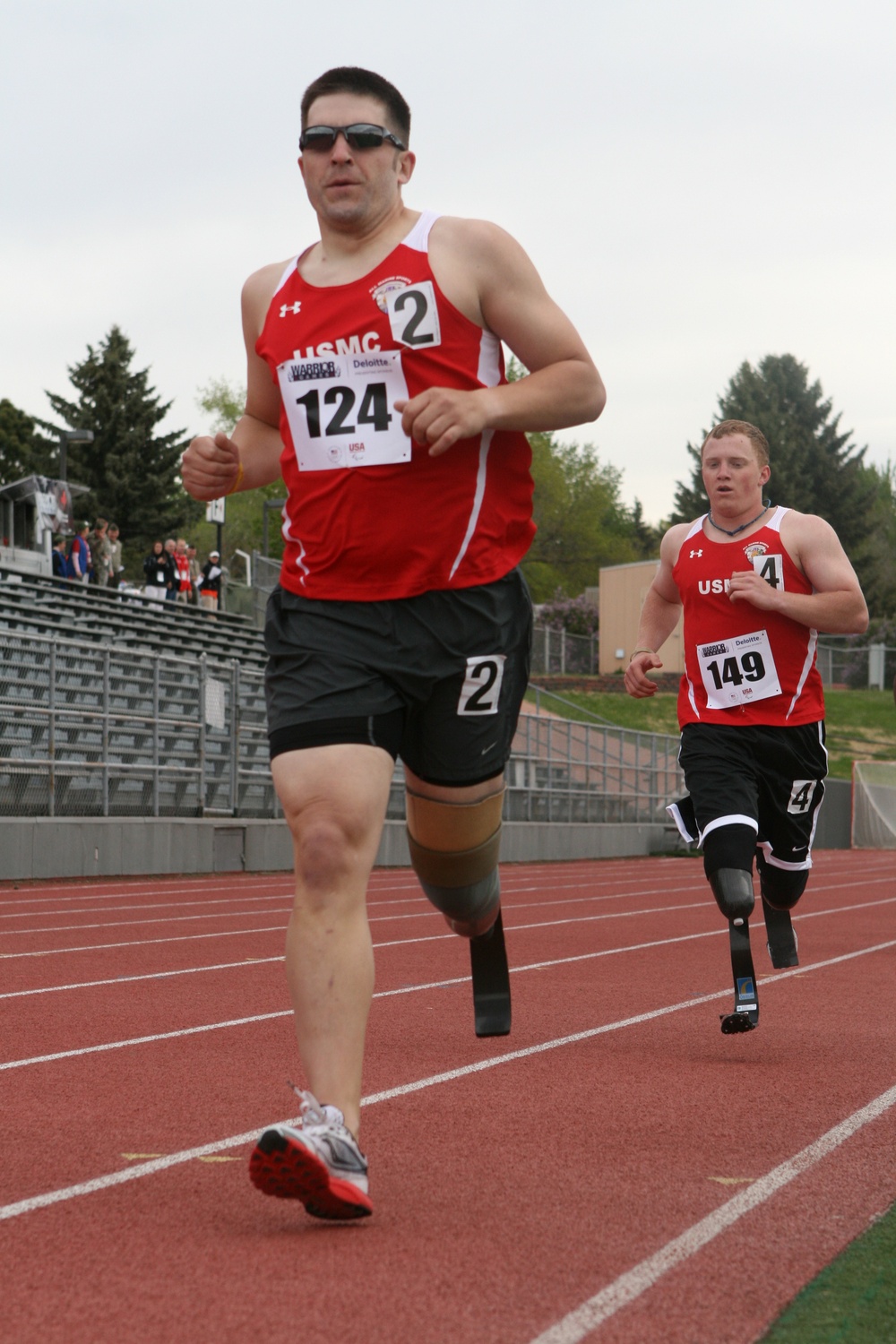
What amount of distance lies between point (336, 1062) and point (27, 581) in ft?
75.5

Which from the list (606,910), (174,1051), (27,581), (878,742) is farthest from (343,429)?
(878,742)

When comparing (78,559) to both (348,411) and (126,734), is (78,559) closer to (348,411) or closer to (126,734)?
(126,734)

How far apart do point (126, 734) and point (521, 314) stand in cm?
1591

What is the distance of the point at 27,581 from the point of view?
25516mm

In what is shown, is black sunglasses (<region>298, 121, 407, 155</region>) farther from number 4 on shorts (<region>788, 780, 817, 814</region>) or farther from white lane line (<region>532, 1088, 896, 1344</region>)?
number 4 on shorts (<region>788, 780, 817, 814</region>)

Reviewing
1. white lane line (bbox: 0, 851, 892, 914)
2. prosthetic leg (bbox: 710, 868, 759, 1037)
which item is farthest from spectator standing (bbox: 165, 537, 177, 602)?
prosthetic leg (bbox: 710, 868, 759, 1037)

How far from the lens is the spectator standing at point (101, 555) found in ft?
93.7

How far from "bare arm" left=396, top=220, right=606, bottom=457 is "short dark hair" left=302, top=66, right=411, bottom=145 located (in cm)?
27

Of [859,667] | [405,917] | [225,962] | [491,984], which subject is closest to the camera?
[491,984]

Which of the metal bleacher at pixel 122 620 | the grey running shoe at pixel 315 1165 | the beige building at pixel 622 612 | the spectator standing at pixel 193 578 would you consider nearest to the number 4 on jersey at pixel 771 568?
the grey running shoe at pixel 315 1165

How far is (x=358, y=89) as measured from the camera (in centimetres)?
391

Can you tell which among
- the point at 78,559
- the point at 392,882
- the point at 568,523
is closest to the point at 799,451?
the point at 568,523

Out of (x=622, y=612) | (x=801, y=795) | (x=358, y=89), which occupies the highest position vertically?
(x=622, y=612)

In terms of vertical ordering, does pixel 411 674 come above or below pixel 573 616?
below
